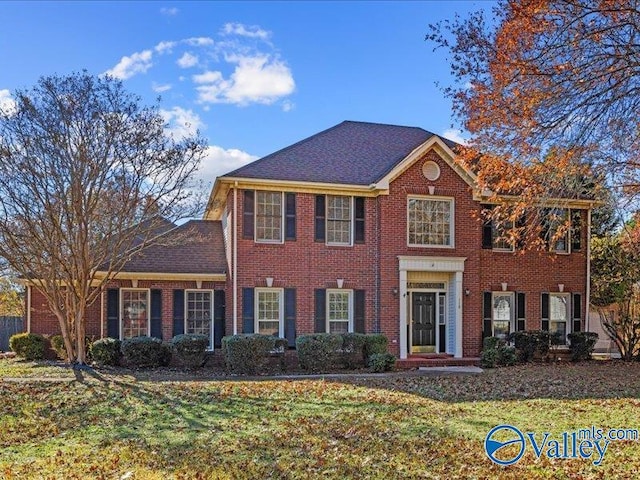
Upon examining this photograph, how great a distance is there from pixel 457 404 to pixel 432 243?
8.76m

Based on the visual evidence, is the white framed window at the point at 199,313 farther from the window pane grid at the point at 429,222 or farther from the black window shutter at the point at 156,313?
the window pane grid at the point at 429,222

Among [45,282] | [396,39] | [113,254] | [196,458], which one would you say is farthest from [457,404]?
[45,282]

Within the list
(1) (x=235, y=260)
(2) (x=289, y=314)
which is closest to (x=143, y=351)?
(1) (x=235, y=260)

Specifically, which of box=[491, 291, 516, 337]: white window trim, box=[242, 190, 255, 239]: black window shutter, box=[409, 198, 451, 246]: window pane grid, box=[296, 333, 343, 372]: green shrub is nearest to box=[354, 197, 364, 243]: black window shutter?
box=[409, 198, 451, 246]: window pane grid

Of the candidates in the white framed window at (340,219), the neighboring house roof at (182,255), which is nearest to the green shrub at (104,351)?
the neighboring house roof at (182,255)

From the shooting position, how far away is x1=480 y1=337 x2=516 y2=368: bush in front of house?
18.2 m

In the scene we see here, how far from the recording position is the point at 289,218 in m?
18.5

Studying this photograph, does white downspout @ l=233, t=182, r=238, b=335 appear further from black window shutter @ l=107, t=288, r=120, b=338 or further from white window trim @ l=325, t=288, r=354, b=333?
black window shutter @ l=107, t=288, r=120, b=338

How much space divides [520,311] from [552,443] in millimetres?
13036

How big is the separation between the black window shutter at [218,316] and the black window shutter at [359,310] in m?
4.09

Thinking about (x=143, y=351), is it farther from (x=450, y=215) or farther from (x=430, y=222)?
(x=450, y=215)

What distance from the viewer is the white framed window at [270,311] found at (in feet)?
59.8

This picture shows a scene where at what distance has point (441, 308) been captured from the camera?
1980 centimetres

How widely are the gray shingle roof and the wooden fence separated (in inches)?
497
